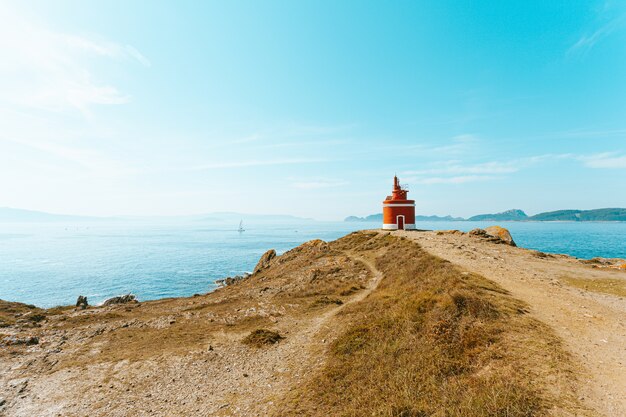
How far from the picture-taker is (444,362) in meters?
9.56

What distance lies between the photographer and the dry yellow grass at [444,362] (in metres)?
7.64

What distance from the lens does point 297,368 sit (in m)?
12.3

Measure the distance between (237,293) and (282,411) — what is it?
21894mm

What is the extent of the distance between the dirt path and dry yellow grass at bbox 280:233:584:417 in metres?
0.64

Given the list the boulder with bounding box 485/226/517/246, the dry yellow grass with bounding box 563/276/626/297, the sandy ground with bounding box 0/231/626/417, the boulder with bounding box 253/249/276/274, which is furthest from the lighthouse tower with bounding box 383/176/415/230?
the dry yellow grass with bounding box 563/276/626/297

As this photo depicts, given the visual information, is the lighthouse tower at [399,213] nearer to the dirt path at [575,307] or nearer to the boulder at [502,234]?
the boulder at [502,234]

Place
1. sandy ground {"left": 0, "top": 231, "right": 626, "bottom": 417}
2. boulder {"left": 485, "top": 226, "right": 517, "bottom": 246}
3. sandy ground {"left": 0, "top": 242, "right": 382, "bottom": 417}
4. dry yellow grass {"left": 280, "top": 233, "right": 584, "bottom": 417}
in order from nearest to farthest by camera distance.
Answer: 1. dry yellow grass {"left": 280, "top": 233, "right": 584, "bottom": 417}
2. sandy ground {"left": 0, "top": 231, "right": 626, "bottom": 417}
3. sandy ground {"left": 0, "top": 242, "right": 382, "bottom": 417}
4. boulder {"left": 485, "top": 226, "right": 517, "bottom": 246}

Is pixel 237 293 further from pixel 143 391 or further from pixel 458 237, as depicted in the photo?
pixel 458 237

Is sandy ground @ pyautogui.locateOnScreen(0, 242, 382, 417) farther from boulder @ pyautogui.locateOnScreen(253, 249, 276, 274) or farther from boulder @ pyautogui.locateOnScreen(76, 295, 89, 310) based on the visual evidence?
boulder @ pyautogui.locateOnScreen(253, 249, 276, 274)

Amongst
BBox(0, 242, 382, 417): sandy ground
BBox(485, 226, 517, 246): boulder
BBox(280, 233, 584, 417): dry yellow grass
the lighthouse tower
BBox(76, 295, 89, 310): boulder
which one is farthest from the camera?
the lighthouse tower

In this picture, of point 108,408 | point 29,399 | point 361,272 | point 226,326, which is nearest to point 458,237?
point 361,272

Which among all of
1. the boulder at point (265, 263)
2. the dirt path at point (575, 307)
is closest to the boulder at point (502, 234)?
the dirt path at point (575, 307)

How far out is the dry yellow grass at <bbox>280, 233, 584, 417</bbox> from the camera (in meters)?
7.64

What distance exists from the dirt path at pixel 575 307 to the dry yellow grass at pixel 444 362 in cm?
64
